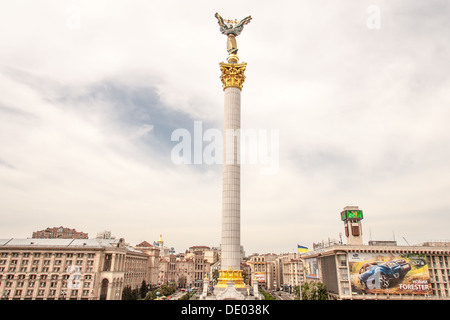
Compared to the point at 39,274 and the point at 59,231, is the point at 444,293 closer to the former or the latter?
the point at 39,274

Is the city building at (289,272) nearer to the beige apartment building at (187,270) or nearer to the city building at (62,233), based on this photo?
the beige apartment building at (187,270)

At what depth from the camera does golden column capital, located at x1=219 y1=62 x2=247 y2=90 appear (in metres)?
48.3

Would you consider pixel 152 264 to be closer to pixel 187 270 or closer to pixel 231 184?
pixel 187 270

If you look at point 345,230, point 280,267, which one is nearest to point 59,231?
point 280,267

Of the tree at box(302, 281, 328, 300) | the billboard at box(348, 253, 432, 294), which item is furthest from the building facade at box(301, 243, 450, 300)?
the tree at box(302, 281, 328, 300)

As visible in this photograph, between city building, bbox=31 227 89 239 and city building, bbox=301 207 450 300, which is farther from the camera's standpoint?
city building, bbox=31 227 89 239

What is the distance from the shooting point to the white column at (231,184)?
42.0 m

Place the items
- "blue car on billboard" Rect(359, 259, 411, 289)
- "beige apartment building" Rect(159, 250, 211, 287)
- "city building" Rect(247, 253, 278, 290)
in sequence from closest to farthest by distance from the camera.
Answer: "blue car on billboard" Rect(359, 259, 411, 289) → "city building" Rect(247, 253, 278, 290) → "beige apartment building" Rect(159, 250, 211, 287)

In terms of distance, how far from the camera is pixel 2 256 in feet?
267

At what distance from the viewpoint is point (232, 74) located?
1908 inches

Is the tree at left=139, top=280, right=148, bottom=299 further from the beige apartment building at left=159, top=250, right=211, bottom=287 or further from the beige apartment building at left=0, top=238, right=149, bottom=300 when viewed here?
the beige apartment building at left=159, top=250, right=211, bottom=287

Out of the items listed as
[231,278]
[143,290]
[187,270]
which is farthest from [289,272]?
[231,278]

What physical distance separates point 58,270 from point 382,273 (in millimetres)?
89381

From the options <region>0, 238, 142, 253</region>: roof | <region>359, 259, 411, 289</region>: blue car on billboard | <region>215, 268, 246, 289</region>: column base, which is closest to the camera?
<region>215, 268, 246, 289</region>: column base
